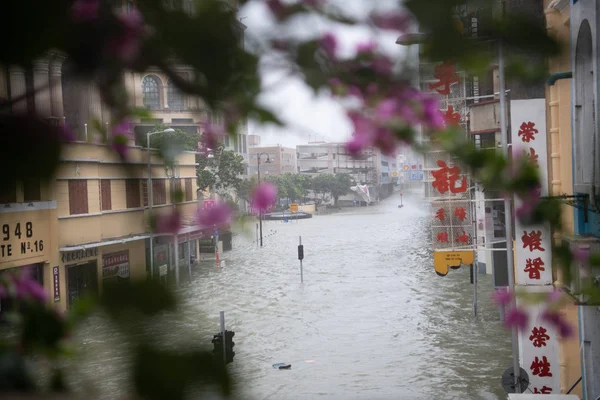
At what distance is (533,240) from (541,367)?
1.55 meters

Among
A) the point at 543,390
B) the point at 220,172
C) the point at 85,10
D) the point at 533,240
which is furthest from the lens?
the point at 220,172

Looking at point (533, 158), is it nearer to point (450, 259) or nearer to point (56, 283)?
point (450, 259)

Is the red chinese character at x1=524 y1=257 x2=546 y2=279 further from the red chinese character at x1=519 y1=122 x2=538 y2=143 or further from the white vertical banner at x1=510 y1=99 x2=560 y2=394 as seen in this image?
the red chinese character at x1=519 y1=122 x2=538 y2=143

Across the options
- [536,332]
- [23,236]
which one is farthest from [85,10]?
[23,236]

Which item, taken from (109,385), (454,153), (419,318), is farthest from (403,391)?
(454,153)

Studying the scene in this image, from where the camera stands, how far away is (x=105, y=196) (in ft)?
75.2

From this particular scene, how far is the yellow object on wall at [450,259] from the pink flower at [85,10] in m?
15.9

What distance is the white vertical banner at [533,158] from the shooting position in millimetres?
9102

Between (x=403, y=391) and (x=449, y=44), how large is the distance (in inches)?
428

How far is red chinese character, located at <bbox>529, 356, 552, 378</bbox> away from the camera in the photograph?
916 cm

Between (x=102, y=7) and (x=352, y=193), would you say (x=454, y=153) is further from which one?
(x=352, y=193)

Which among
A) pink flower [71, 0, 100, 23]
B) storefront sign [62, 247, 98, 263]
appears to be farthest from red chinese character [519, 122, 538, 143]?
storefront sign [62, 247, 98, 263]

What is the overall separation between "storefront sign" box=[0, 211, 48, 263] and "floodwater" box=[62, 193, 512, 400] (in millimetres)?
3190

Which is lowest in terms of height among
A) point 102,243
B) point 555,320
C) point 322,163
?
point 102,243
